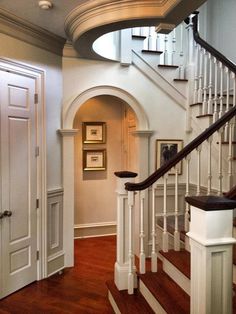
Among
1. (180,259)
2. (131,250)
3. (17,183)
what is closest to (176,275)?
(180,259)

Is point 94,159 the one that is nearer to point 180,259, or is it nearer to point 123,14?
point 180,259

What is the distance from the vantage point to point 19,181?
10.4 feet

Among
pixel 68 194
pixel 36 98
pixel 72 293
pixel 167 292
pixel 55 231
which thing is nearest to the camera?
pixel 167 292

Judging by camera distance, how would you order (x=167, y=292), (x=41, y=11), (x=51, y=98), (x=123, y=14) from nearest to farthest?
(x=167, y=292) → (x=123, y=14) → (x=41, y=11) → (x=51, y=98)

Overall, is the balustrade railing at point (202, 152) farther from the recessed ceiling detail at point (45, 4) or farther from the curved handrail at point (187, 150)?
the recessed ceiling detail at point (45, 4)

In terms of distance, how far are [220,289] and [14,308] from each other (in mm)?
2243

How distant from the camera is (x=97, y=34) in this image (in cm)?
299

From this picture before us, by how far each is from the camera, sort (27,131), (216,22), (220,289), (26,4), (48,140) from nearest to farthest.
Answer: (220,289), (26,4), (27,131), (48,140), (216,22)

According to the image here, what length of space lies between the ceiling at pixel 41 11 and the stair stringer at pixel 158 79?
46.3 inches

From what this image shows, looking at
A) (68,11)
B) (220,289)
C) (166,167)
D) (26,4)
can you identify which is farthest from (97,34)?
(220,289)

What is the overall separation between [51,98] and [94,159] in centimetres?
169

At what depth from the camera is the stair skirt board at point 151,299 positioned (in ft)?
7.72

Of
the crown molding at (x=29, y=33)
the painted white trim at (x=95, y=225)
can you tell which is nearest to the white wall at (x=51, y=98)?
the crown molding at (x=29, y=33)

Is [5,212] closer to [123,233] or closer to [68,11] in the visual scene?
[123,233]
